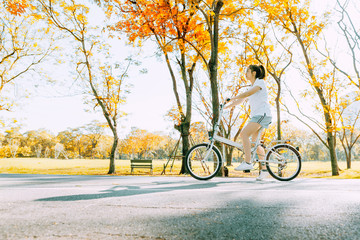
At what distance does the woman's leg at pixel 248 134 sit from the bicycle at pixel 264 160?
14 cm

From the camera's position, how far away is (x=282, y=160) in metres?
5.54

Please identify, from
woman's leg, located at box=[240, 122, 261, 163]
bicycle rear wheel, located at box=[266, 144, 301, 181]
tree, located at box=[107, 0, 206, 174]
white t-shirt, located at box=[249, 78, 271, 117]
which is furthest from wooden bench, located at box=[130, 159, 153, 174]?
white t-shirt, located at box=[249, 78, 271, 117]

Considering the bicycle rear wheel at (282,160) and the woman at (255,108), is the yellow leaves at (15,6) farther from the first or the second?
the bicycle rear wheel at (282,160)

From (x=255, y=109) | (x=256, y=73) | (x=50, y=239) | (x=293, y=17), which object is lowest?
(x=50, y=239)

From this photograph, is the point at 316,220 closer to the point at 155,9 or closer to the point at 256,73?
the point at 256,73

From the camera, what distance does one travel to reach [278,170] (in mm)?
5590

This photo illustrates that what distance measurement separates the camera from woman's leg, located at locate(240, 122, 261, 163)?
5.19m

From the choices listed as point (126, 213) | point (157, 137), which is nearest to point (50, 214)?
point (126, 213)

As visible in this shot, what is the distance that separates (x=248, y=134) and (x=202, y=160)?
4.10ft

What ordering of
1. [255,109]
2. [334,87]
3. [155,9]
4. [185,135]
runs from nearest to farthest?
[255,109] < [155,9] < [185,135] < [334,87]

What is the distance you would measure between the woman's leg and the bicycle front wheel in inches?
25.7

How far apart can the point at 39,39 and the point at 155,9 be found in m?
15.3

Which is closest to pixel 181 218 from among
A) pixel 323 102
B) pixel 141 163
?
pixel 141 163

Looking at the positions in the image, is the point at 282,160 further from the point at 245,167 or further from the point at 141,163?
the point at 141,163
